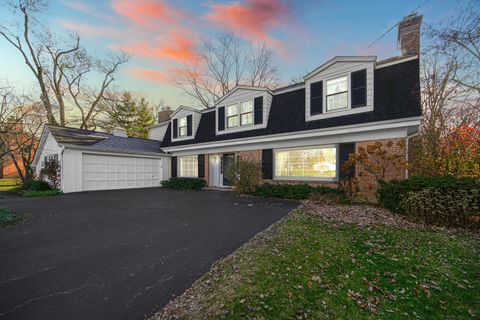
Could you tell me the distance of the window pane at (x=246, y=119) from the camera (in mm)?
11434

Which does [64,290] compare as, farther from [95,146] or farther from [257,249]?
[95,146]

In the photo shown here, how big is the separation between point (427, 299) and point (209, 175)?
11.9m

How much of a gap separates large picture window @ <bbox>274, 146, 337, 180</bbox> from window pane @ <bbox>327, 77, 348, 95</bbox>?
8.40 ft

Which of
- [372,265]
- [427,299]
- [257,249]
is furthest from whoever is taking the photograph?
[257,249]

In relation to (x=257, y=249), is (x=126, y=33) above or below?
above

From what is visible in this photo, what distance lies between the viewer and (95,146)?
11.7m

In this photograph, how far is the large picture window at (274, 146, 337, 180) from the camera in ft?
29.4

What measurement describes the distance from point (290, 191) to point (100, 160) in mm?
11321

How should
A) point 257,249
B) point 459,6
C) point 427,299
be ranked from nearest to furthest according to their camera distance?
point 427,299 < point 257,249 < point 459,6

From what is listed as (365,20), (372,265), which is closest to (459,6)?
(365,20)

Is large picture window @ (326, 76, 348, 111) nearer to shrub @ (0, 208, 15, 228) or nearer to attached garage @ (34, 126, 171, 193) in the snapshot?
shrub @ (0, 208, 15, 228)

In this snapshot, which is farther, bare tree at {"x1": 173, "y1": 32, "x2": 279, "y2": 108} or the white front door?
bare tree at {"x1": 173, "y1": 32, "x2": 279, "y2": 108}

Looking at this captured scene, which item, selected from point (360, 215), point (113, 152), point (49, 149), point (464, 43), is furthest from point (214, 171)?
point (464, 43)

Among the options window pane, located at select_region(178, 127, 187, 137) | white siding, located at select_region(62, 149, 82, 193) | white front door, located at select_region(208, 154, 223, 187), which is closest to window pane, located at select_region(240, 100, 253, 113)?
white front door, located at select_region(208, 154, 223, 187)
